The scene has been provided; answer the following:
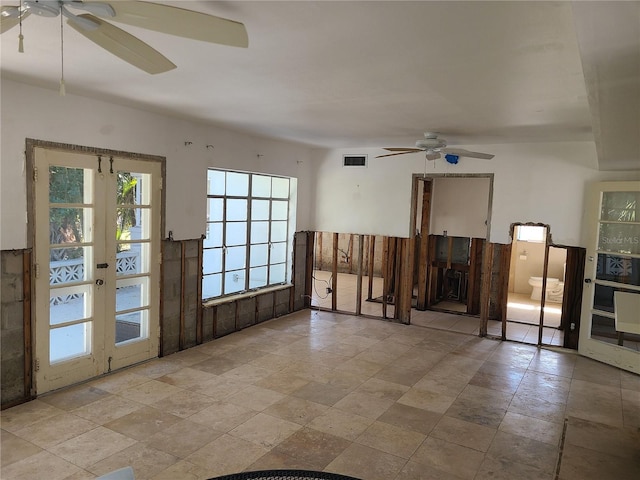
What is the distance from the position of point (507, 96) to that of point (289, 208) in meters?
4.40

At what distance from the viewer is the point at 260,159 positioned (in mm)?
6582

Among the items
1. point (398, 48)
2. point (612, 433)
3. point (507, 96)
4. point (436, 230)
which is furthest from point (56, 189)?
point (436, 230)

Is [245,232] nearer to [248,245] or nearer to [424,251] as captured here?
[248,245]

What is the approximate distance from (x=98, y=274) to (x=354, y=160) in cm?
436

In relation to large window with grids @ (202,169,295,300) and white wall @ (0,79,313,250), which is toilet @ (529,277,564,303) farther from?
white wall @ (0,79,313,250)

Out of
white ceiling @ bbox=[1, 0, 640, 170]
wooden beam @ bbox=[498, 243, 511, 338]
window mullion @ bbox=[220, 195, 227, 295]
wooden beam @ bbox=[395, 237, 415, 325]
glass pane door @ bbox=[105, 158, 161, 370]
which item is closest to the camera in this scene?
white ceiling @ bbox=[1, 0, 640, 170]

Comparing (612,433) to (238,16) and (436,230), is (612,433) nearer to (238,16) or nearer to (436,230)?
(238,16)

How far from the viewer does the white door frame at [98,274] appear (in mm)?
3996

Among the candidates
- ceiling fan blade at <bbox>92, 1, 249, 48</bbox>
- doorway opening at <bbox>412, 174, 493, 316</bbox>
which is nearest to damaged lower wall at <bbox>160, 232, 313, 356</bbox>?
doorway opening at <bbox>412, 174, 493, 316</bbox>

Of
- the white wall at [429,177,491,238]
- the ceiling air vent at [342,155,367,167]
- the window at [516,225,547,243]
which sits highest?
the ceiling air vent at [342,155,367,167]

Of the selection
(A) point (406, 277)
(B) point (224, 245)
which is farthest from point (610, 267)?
(B) point (224, 245)

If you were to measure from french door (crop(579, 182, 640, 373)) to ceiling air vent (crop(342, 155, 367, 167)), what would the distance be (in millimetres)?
3235

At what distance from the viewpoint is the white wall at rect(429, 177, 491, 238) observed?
7.98 m

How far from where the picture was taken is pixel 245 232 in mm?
6586
